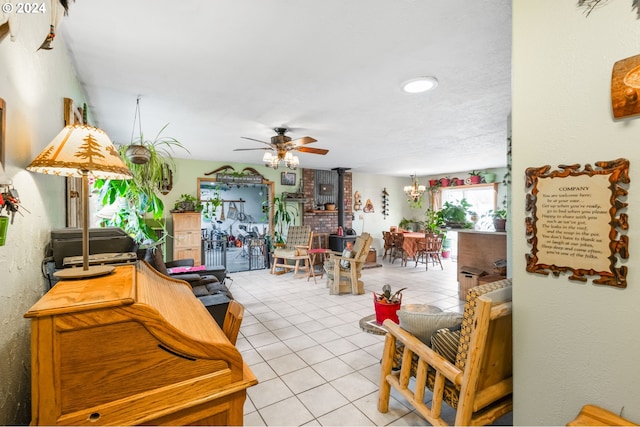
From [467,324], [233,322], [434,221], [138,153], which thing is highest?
[138,153]

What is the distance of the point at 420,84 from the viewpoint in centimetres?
246

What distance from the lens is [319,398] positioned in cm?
205

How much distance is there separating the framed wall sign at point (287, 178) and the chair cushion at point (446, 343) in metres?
5.64

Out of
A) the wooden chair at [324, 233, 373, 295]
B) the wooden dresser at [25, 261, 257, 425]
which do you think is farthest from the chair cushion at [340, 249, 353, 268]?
the wooden dresser at [25, 261, 257, 425]

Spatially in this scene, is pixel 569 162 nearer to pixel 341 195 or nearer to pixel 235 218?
pixel 341 195

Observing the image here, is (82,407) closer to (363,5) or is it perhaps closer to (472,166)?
(363,5)

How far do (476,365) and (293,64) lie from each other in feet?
7.06

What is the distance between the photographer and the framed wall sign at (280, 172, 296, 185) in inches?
272

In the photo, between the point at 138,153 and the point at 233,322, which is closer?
the point at 233,322

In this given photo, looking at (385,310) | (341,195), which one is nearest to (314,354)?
(385,310)

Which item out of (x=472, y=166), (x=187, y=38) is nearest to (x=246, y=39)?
(x=187, y=38)

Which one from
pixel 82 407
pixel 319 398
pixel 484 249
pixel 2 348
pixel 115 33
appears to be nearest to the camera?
pixel 82 407

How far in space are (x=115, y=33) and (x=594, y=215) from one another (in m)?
2.58

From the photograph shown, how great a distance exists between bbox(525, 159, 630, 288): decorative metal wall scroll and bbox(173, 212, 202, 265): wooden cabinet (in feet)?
17.4
